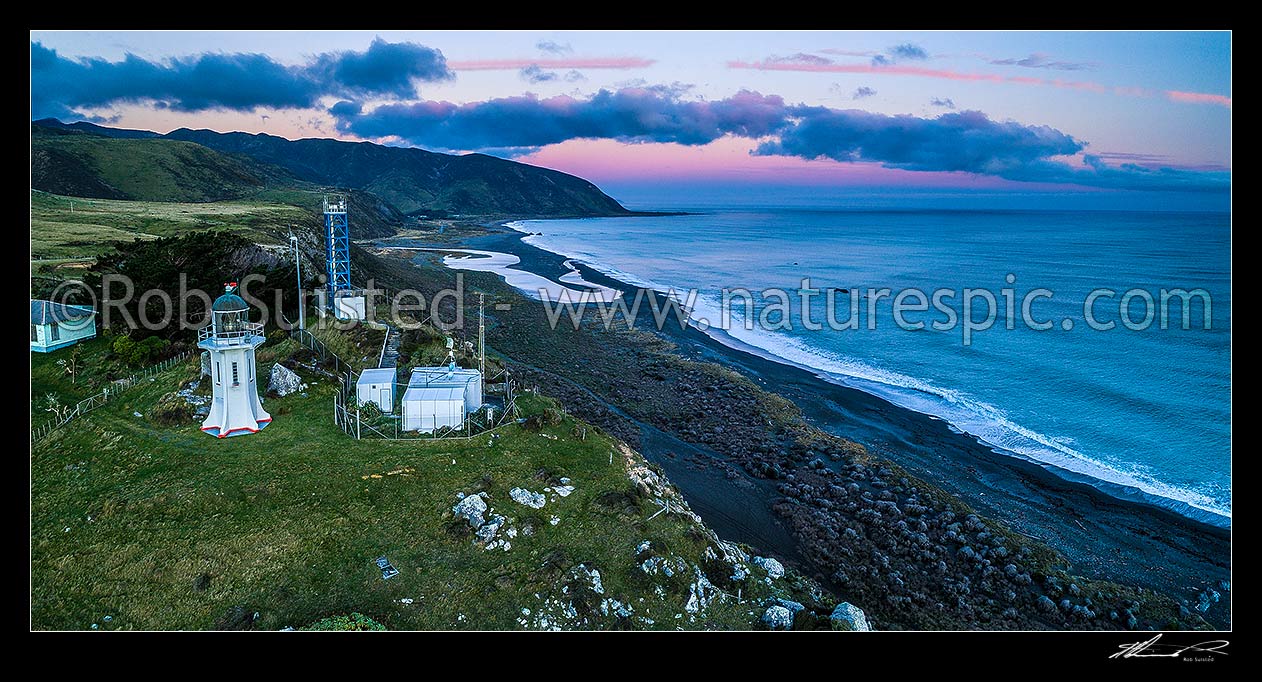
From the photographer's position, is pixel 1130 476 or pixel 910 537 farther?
pixel 1130 476

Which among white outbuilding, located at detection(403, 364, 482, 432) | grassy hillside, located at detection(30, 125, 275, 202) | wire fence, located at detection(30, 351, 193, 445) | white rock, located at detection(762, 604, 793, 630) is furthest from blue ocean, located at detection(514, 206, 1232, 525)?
grassy hillside, located at detection(30, 125, 275, 202)

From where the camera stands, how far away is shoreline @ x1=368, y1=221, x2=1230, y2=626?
714 inches

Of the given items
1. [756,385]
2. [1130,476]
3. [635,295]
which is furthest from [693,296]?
[1130,476]

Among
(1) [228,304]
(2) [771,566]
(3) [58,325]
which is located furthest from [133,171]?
(2) [771,566]

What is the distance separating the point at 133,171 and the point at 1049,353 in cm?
11009

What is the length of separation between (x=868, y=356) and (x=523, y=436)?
27.6m

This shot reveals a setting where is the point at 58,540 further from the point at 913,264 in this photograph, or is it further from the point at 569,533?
the point at 913,264

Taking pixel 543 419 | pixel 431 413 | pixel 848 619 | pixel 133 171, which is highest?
pixel 133 171

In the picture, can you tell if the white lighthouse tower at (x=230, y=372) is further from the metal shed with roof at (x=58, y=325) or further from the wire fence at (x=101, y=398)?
the metal shed with roof at (x=58, y=325)

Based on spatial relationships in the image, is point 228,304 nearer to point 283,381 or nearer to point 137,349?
point 283,381

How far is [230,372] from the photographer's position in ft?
59.0

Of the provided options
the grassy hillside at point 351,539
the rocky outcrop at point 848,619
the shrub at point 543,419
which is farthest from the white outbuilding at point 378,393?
the rocky outcrop at point 848,619

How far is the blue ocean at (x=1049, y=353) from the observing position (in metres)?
25.8

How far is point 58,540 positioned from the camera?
45.6 feet
